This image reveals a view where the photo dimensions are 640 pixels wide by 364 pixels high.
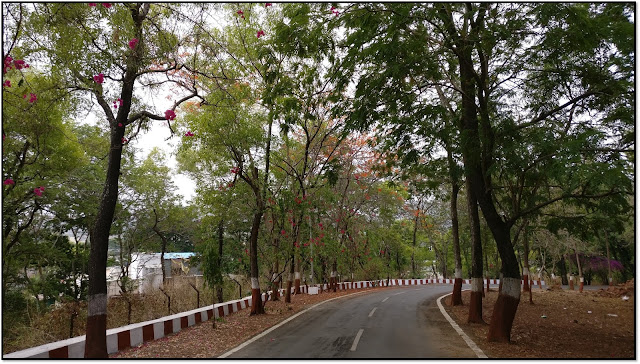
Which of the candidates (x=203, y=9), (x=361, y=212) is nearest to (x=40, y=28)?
(x=203, y=9)

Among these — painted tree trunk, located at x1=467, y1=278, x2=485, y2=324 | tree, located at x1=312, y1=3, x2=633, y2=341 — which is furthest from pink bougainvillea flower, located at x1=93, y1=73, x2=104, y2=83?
painted tree trunk, located at x1=467, y1=278, x2=485, y2=324

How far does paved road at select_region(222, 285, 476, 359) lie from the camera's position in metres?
7.56

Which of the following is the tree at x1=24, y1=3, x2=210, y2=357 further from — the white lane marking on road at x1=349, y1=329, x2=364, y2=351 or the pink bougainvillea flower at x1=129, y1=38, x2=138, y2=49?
the white lane marking on road at x1=349, y1=329, x2=364, y2=351

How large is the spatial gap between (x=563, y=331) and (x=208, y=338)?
28.3ft

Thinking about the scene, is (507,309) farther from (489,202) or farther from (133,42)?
(133,42)

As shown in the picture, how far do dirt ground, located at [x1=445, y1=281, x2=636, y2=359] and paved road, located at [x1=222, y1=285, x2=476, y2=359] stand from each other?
2.47 ft

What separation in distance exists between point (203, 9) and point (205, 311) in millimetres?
8396


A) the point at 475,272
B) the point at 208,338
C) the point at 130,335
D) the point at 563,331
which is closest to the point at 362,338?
the point at 208,338

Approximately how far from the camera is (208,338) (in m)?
9.34

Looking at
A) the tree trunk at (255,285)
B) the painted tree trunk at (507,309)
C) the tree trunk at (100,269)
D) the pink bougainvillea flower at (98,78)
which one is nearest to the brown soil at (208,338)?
the tree trunk at (255,285)

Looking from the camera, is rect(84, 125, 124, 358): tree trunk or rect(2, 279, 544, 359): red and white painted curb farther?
rect(84, 125, 124, 358): tree trunk

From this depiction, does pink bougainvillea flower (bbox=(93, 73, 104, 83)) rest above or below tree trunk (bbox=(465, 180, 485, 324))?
above

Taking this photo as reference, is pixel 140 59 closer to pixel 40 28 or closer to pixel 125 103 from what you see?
pixel 125 103

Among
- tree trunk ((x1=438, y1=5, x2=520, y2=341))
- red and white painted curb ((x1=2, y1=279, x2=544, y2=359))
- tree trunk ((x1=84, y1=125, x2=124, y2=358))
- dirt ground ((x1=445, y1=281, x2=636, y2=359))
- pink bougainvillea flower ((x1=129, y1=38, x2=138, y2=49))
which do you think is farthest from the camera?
tree trunk ((x1=438, y1=5, x2=520, y2=341))
